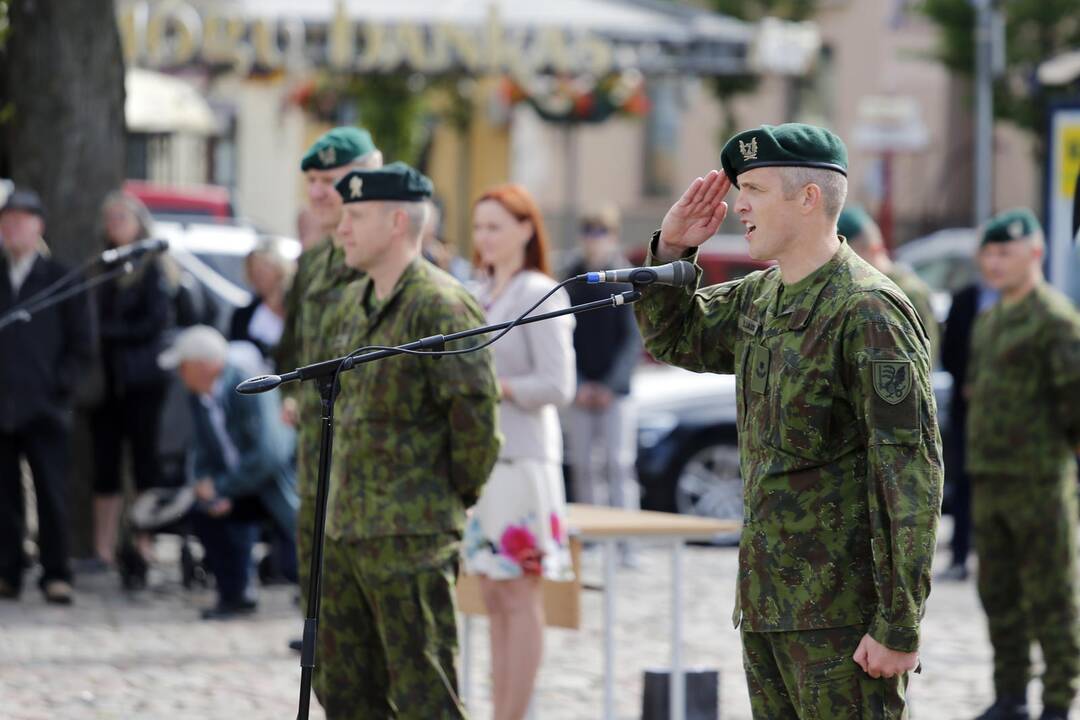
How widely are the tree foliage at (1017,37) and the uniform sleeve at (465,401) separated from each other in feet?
91.4

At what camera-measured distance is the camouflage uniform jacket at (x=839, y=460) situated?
4.30 metres

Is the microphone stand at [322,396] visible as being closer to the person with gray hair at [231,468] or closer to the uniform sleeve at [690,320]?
the uniform sleeve at [690,320]

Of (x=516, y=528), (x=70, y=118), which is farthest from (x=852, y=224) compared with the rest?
(x=70, y=118)

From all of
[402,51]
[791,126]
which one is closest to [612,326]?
[791,126]

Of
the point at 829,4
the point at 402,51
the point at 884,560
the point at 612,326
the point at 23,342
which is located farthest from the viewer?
the point at 829,4

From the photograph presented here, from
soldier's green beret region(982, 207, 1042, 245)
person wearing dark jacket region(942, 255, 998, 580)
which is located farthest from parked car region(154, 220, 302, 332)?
soldier's green beret region(982, 207, 1042, 245)

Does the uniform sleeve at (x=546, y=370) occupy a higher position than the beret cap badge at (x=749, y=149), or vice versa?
the beret cap badge at (x=749, y=149)

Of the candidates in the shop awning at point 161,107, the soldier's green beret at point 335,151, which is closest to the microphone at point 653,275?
the soldier's green beret at point 335,151

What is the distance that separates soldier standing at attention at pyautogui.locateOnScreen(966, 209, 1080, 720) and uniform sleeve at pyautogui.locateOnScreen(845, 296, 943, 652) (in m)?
3.58

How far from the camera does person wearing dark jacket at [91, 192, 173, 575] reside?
1117cm

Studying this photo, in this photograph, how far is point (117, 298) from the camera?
11211mm

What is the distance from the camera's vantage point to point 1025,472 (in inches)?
308

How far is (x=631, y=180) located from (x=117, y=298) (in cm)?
2964

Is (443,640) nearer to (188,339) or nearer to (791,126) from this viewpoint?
(791,126)
